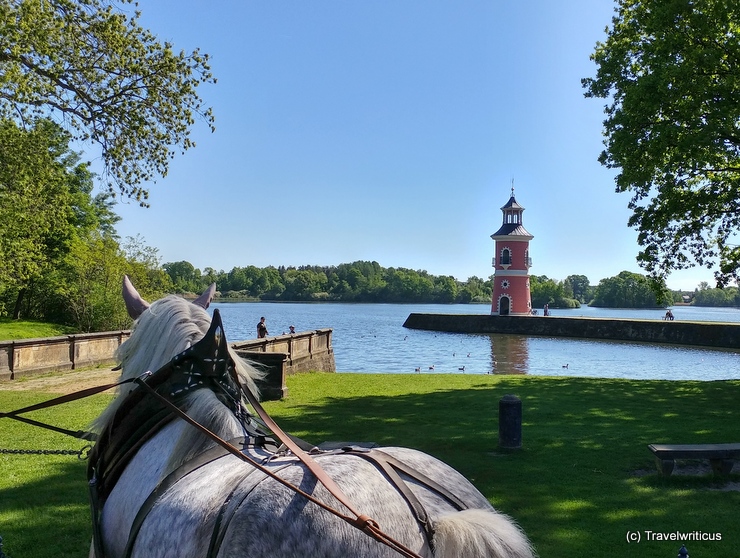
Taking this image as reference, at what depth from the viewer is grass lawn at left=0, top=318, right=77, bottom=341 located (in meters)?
30.7

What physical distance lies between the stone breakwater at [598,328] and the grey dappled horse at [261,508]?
49.4 metres

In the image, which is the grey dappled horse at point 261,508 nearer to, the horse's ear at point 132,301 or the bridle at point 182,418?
the bridle at point 182,418

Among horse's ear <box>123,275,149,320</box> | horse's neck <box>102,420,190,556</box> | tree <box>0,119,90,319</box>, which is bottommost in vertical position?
horse's neck <box>102,420,190,556</box>

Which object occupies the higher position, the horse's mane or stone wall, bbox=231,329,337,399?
the horse's mane

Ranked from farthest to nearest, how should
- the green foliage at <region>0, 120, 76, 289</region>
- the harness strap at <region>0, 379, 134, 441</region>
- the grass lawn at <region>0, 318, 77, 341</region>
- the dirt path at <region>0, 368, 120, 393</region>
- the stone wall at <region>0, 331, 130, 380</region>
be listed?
the grass lawn at <region>0, 318, 77, 341</region>
the stone wall at <region>0, 331, 130, 380</region>
the green foliage at <region>0, 120, 76, 289</region>
the dirt path at <region>0, 368, 120, 393</region>
the harness strap at <region>0, 379, 134, 441</region>

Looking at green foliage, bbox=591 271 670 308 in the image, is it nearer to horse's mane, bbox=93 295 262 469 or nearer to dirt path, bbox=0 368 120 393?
dirt path, bbox=0 368 120 393

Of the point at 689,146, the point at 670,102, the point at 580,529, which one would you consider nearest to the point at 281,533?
the point at 580,529

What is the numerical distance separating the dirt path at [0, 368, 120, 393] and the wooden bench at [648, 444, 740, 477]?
39.1 feet

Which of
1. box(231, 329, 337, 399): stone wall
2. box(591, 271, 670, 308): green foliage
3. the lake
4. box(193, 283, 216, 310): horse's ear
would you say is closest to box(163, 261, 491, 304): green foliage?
box(591, 271, 670, 308): green foliage

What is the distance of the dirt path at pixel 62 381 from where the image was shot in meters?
13.6

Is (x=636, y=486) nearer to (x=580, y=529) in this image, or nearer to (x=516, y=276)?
(x=580, y=529)

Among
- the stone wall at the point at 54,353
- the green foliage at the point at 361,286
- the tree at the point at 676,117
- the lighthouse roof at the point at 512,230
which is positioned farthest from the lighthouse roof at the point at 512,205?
the green foliage at the point at 361,286

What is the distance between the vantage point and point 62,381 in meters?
14.8

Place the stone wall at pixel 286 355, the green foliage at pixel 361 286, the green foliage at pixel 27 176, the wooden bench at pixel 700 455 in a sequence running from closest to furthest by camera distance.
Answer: the wooden bench at pixel 700 455, the stone wall at pixel 286 355, the green foliage at pixel 27 176, the green foliage at pixel 361 286
